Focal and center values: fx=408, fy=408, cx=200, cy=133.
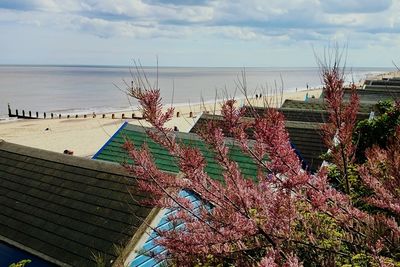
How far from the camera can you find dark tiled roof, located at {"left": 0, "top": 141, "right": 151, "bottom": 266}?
695 cm

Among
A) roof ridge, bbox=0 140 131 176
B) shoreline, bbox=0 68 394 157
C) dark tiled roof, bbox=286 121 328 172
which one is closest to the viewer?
roof ridge, bbox=0 140 131 176

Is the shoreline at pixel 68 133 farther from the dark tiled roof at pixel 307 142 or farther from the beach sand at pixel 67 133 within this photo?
the dark tiled roof at pixel 307 142

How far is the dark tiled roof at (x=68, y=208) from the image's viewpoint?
273 inches

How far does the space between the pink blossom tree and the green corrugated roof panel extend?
3.61 m

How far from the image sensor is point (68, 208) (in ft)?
26.1

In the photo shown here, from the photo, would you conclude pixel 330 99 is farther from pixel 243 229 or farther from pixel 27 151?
pixel 27 151

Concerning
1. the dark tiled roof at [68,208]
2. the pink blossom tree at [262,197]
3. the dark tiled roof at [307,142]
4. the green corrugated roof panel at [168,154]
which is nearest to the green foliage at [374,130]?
the dark tiled roof at [307,142]

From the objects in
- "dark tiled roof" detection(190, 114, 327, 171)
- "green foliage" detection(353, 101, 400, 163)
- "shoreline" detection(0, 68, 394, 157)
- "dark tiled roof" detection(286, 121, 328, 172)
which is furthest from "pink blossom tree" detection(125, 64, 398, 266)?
"shoreline" detection(0, 68, 394, 157)

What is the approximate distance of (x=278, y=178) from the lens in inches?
167

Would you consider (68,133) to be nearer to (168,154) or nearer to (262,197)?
(168,154)

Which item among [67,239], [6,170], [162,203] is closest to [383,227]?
[162,203]

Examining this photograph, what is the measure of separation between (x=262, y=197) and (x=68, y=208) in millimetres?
4984

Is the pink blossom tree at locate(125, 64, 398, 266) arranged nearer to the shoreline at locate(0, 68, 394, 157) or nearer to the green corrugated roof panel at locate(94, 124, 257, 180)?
the green corrugated roof panel at locate(94, 124, 257, 180)

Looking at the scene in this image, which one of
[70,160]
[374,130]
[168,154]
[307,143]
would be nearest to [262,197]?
[70,160]
